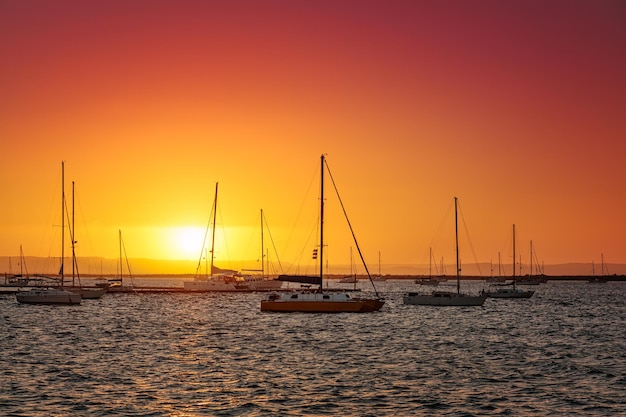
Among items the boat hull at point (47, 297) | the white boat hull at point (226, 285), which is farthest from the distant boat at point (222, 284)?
the boat hull at point (47, 297)

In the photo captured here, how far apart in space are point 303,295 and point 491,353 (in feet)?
114

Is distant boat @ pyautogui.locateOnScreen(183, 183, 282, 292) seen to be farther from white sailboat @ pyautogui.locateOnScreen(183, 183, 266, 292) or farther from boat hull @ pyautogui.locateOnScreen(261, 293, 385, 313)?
boat hull @ pyautogui.locateOnScreen(261, 293, 385, 313)

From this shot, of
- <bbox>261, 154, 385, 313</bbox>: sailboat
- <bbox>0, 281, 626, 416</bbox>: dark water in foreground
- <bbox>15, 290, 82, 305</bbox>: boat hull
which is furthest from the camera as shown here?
<bbox>15, 290, 82, 305</bbox>: boat hull

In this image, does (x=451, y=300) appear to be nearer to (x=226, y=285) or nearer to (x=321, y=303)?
(x=321, y=303)

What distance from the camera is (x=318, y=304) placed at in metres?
89.0

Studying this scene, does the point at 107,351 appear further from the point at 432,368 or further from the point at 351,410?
the point at 351,410

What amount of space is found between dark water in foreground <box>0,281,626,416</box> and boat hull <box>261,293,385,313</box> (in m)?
→ 1.88

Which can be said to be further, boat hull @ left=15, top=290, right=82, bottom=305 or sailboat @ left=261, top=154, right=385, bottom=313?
boat hull @ left=15, top=290, right=82, bottom=305

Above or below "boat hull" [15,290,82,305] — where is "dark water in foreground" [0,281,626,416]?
below

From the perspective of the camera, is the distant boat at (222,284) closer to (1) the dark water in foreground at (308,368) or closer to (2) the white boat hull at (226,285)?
(2) the white boat hull at (226,285)

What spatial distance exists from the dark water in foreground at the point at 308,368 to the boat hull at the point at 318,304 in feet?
6.17

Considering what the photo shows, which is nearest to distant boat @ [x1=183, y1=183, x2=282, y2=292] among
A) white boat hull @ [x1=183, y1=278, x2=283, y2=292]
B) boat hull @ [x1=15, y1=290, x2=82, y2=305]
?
white boat hull @ [x1=183, y1=278, x2=283, y2=292]

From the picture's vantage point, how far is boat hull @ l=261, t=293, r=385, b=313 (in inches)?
3487

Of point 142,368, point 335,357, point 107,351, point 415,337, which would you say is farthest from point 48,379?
point 415,337
